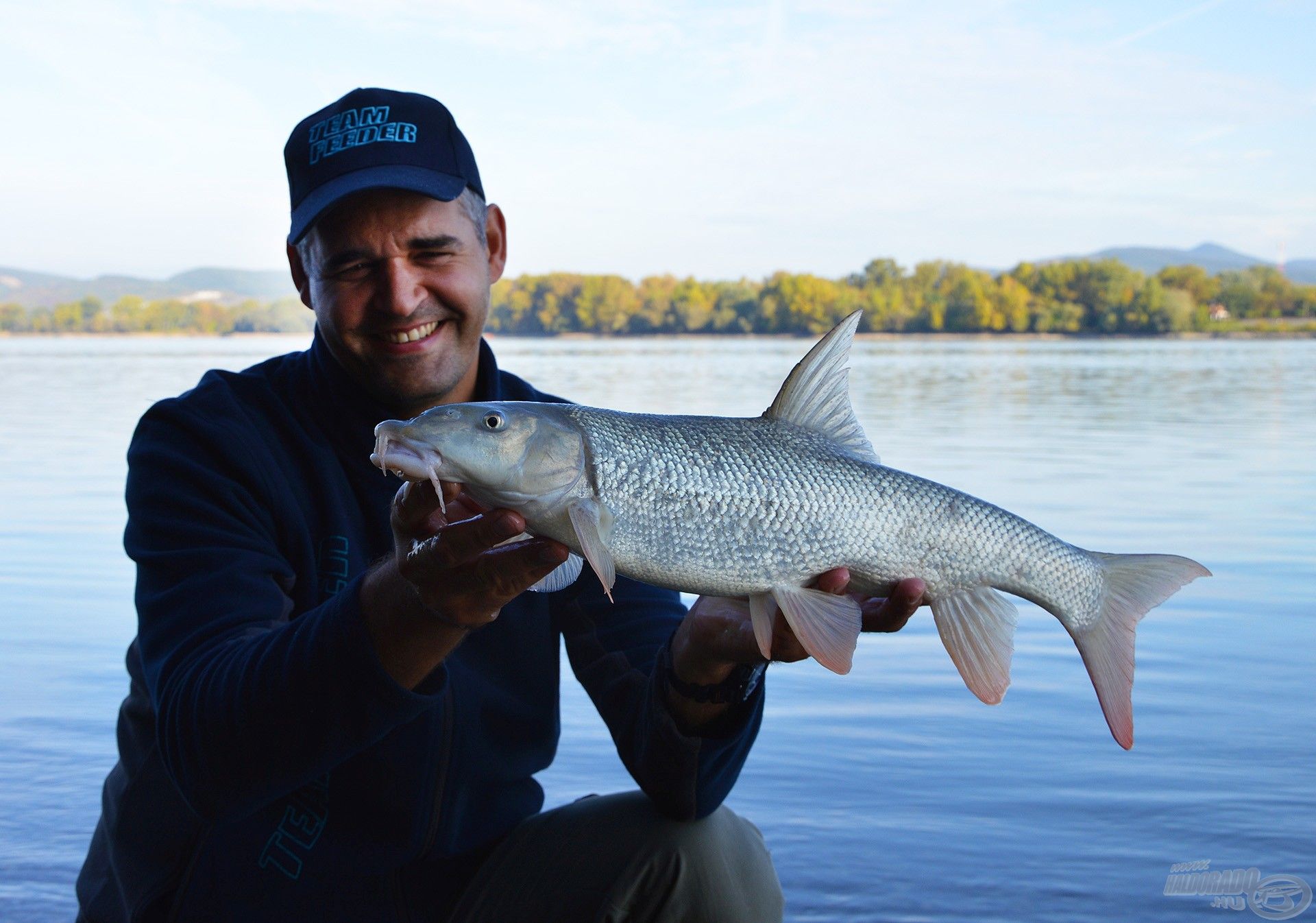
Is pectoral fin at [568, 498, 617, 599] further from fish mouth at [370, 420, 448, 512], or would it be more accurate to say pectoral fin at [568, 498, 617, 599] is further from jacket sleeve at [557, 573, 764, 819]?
jacket sleeve at [557, 573, 764, 819]

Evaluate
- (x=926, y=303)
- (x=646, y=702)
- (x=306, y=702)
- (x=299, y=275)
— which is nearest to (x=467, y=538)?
(x=306, y=702)

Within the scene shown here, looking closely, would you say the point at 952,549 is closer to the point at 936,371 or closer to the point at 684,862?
the point at 684,862

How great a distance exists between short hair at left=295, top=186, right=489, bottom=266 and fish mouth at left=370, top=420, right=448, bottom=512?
4.51ft

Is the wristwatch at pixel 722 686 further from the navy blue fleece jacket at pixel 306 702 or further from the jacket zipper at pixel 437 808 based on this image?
the jacket zipper at pixel 437 808

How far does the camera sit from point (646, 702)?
311cm

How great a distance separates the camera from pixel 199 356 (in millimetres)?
47344

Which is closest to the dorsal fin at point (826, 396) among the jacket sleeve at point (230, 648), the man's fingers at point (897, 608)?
the man's fingers at point (897, 608)

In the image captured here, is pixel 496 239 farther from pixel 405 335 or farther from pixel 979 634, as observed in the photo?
pixel 979 634

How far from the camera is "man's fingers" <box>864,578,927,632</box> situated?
2.54m

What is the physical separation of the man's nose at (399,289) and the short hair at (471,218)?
0.84ft

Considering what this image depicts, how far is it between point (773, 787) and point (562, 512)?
3.13 m

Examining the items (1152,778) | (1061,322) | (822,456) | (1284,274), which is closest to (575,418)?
(822,456)

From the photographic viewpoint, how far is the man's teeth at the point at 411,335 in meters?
3.38

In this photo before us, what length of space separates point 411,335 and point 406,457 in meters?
1.26
